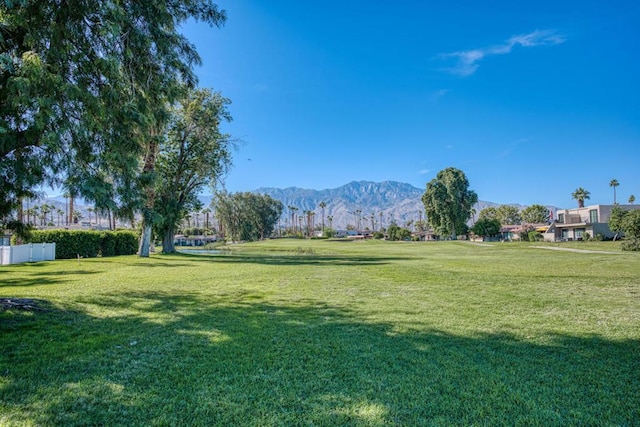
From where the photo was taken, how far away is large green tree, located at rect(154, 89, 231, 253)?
2575cm

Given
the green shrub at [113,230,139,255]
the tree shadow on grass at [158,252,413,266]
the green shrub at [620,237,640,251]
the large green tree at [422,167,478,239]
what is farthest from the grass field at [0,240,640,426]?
the large green tree at [422,167,478,239]

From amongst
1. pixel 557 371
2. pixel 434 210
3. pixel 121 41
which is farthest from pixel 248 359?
pixel 434 210

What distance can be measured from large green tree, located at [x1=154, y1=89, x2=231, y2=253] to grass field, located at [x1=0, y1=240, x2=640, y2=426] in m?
19.4

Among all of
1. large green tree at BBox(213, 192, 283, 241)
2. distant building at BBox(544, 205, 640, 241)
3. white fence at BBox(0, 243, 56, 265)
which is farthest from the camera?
large green tree at BBox(213, 192, 283, 241)

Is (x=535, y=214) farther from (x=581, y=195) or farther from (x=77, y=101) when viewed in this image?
(x=77, y=101)

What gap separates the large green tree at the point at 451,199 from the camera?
2382 inches

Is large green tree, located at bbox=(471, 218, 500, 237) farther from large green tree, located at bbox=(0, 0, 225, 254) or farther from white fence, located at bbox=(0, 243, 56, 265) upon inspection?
large green tree, located at bbox=(0, 0, 225, 254)

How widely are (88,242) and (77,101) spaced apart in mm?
22979

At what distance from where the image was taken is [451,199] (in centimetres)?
6044

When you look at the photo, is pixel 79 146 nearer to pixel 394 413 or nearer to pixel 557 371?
pixel 394 413

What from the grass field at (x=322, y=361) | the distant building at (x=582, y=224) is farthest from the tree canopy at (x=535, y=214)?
the grass field at (x=322, y=361)

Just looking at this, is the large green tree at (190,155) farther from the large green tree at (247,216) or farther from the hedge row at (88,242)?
the large green tree at (247,216)

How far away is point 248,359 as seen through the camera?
4.20m

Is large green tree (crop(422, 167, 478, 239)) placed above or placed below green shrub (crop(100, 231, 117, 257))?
above
